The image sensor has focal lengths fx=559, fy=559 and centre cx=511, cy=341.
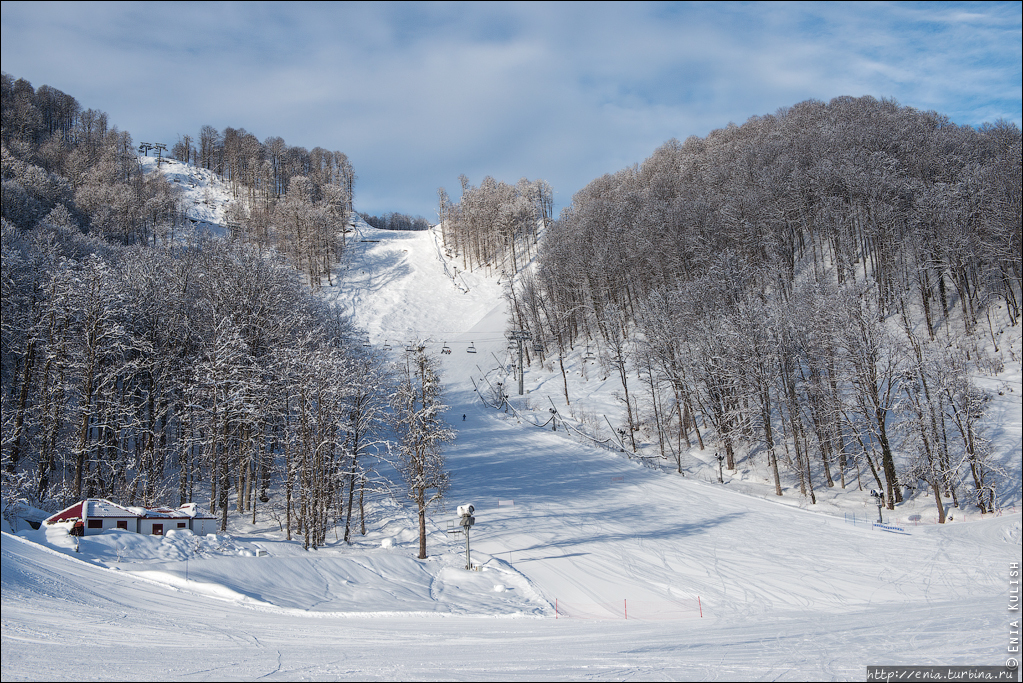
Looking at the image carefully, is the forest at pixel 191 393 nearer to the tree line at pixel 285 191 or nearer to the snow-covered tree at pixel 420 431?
the snow-covered tree at pixel 420 431

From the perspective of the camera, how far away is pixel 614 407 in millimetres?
50406

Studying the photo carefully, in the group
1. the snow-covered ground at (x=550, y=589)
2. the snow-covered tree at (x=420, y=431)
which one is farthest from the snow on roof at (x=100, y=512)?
the snow-covered tree at (x=420, y=431)

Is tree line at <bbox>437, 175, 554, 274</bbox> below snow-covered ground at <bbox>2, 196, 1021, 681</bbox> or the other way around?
the other way around

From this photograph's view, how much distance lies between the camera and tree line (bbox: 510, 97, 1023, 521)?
32469 mm

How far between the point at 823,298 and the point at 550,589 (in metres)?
27.2

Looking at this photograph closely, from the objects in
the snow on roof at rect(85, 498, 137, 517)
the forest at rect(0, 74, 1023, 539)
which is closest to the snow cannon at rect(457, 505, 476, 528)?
the forest at rect(0, 74, 1023, 539)

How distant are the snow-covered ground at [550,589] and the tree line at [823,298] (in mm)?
3586

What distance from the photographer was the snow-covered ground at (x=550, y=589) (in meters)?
8.84

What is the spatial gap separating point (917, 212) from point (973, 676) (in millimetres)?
48667

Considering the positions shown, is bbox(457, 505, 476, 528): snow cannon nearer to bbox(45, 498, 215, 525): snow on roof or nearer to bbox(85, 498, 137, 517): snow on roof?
bbox(45, 498, 215, 525): snow on roof

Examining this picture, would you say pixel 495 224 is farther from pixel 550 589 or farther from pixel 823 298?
pixel 550 589

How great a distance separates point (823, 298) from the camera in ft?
120

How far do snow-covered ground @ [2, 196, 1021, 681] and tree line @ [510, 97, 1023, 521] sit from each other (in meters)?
3.59

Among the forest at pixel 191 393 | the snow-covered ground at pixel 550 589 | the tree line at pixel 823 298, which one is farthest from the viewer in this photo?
the tree line at pixel 823 298
